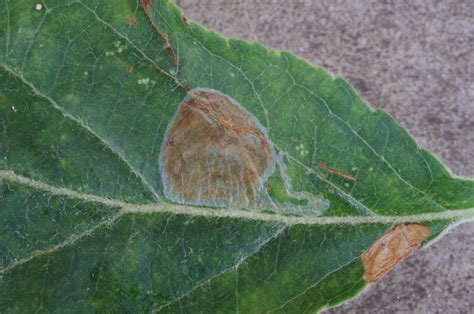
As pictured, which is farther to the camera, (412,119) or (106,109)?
(412,119)

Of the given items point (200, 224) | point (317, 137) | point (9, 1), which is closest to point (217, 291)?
point (200, 224)

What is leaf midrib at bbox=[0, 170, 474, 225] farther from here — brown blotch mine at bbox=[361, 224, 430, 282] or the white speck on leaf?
the white speck on leaf

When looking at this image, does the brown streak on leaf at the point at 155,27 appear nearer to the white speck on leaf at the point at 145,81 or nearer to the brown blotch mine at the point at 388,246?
the white speck on leaf at the point at 145,81

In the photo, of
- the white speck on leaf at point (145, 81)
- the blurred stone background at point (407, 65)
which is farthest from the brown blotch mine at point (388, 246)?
the blurred stone background at point (407, 65)

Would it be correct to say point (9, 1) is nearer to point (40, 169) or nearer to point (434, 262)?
point (40, 169)

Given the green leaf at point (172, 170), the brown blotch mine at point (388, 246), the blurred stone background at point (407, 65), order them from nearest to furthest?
the green leaf at point (172, 170) → the brown blotch mine at point (388, 246) → the blurred stone background at point (407, 65)

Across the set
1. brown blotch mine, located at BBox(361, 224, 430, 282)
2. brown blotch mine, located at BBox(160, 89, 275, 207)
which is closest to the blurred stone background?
brown blotch mine, located at BBox(361, 224, 430, 282)
